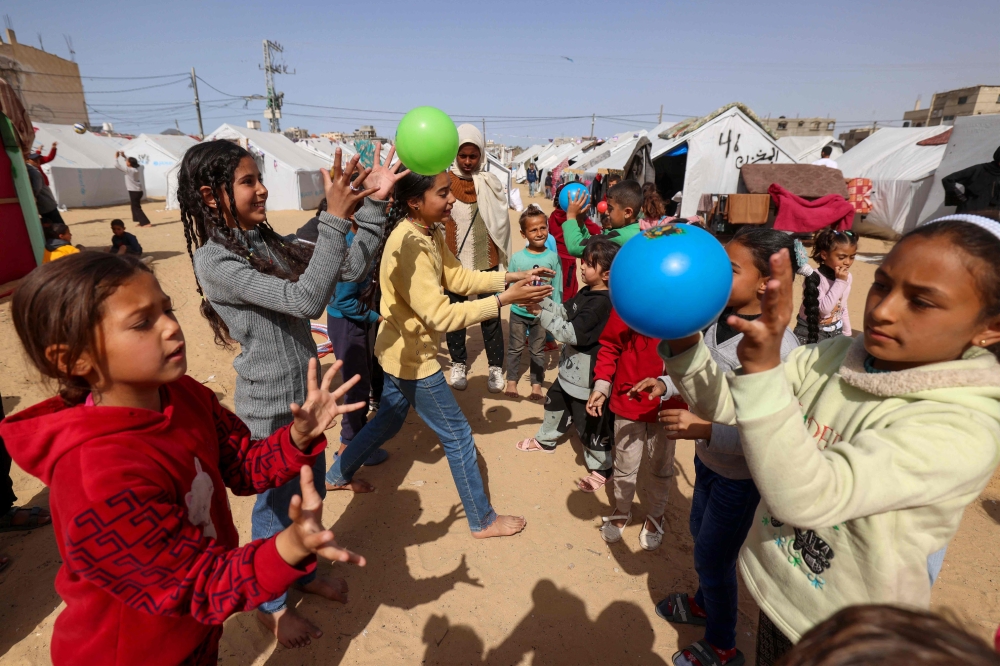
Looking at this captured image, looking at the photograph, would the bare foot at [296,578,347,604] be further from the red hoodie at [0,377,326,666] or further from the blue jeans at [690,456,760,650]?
the blue jeans at [690,456,760,650]

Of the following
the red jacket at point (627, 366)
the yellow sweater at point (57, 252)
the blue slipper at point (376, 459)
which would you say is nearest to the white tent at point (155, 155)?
the yellow sweater at point (57, 252)

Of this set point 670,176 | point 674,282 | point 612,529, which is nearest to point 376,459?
point 612,529

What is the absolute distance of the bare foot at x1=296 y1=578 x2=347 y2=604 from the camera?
→ 2.85m

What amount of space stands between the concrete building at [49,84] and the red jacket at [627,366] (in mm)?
60658

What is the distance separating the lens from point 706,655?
94.3 inches

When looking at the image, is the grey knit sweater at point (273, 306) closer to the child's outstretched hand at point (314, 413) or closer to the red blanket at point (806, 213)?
the child's outstretched hand at point (314, 413)

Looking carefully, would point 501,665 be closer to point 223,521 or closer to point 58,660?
point 223,521

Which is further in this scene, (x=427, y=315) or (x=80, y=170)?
(x=80, y=170)

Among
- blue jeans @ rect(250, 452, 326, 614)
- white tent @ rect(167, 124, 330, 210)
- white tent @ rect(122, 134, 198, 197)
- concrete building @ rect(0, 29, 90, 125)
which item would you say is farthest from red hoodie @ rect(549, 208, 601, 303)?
concrete building @ rect(0, 29, 90, 125)

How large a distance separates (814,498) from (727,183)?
48.2 ft

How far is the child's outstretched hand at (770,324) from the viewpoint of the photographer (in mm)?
1052

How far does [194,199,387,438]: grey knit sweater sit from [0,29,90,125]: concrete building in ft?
196

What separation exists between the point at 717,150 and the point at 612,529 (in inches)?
522

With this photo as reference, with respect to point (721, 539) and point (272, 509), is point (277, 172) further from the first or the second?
point (721, 539)
